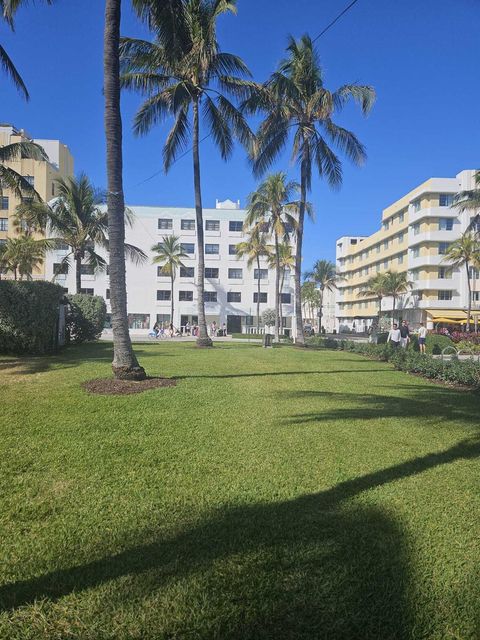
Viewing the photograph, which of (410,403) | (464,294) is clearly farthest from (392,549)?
(464,294)

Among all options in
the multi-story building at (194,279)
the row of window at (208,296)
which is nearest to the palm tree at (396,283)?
Answer: the multi-story building at (194,279)

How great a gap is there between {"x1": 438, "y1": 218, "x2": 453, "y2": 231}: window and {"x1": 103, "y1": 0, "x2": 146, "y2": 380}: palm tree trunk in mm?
54253

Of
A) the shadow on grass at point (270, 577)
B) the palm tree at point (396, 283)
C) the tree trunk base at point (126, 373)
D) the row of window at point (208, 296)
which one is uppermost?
the palm tree at point (396, 283)

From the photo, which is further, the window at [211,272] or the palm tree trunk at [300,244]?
the window at [211,272]

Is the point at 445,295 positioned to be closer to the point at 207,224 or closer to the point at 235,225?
the point at 235,225

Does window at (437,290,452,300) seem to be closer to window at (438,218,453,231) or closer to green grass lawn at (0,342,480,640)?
window at (438,218,453,231)

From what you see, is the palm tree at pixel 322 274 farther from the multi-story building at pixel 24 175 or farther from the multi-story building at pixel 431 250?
Answer: the multi-story building at pixel 24 175

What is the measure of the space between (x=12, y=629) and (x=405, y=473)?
3.65m

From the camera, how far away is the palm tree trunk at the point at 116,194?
8750 millimetres

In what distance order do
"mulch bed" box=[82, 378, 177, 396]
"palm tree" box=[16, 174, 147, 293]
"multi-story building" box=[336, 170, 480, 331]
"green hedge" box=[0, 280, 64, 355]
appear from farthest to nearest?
1. "multi-story building" box=[336, 170, 480, 331]
2. "palm tree" box=[16, 174, 147, 293]
3. "green hedge" box=[0, 280, 64, 355]
4. "mulch bed" box=[82, 378, 177, 396]

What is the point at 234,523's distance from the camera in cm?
349

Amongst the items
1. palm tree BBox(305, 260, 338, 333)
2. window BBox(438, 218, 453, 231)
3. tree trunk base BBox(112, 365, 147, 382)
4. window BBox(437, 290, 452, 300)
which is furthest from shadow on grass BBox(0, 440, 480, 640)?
palm tree BBox(305, 260, 338, 333)

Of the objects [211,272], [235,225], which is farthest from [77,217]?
[235,225]

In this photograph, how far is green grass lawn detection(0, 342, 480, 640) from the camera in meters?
2.48
